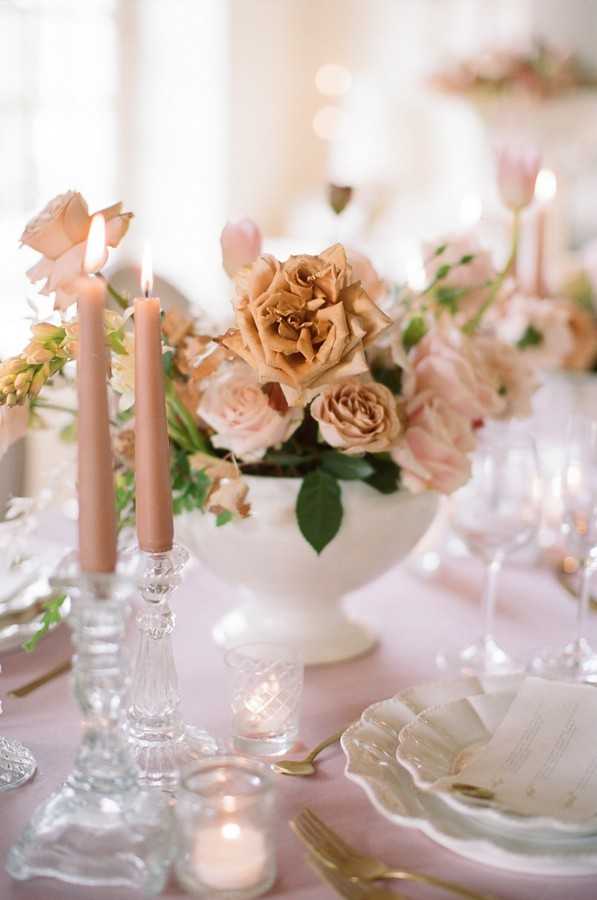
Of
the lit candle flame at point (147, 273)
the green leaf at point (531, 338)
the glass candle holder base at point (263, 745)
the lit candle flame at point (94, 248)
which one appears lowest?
the glass candle holder base at point (263, 745)

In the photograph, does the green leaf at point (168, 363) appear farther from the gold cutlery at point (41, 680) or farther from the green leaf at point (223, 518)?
the gold cutlery at point (41, 680)

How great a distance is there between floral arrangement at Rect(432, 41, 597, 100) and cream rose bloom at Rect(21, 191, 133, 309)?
3.63 meters

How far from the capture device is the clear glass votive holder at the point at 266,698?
890 millimetres

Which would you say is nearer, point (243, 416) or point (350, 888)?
point (350, 888)

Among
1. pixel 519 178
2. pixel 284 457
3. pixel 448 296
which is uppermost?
pixel 519 178

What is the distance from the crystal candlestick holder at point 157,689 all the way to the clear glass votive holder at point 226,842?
0.46ft

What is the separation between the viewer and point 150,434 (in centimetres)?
76

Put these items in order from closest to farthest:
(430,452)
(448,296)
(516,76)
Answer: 1. (430,452)
2. (448,296)
3. (516,76)

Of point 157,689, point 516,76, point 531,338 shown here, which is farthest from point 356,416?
point 516,76

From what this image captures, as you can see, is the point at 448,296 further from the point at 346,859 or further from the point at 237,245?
the point at 346,859

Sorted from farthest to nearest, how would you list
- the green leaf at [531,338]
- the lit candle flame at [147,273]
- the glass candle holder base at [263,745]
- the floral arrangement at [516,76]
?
the floral arrangement at [516,76] < the green leaf at [531,338] < the glass candle holder base at [263,745] < the lit candle flame at [147,273]

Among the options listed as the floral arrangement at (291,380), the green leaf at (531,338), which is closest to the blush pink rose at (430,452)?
the floral arrangement at (291,380)

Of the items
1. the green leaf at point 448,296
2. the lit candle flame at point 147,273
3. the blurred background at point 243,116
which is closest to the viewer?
the lit candle flame at point 147,273

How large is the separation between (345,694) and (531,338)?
2.29ft
